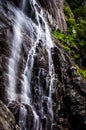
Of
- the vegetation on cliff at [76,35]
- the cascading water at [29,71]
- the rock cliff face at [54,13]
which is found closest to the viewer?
the cascading water at [29,71]

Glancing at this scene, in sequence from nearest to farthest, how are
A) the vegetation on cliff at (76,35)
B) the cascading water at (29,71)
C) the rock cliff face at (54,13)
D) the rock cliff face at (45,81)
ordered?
the cascading water at (29,71) → the rock cliff face at (45,81) → the rock cliff face at (54,13) → the vegetation on cliff at (76,35)

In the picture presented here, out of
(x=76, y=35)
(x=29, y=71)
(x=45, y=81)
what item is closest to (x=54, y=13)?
(x=76, y=35)

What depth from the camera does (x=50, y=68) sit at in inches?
680

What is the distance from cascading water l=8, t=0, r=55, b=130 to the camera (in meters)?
14.4

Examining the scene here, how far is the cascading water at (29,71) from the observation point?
566 inches

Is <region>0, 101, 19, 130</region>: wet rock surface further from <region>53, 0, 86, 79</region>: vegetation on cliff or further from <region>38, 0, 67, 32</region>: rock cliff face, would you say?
<region>38, 0, 67, 32</region>: rock cliff face

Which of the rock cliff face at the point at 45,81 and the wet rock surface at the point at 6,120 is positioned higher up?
the rock cliff face at the point at 45,81

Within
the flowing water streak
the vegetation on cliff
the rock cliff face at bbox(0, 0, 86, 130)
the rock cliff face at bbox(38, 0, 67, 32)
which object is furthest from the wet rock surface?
the rock cliff face at bbox(38, 0, 67, 32)

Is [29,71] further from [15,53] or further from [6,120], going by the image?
[6,120]

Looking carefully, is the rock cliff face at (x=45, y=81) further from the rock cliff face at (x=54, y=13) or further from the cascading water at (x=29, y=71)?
the rock cliff face at (x=54, y=13)

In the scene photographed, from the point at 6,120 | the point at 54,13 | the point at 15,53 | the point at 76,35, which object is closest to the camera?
the point at 6,120

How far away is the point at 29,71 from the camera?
15.9 metres

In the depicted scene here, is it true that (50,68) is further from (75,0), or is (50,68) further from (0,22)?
(75,0)

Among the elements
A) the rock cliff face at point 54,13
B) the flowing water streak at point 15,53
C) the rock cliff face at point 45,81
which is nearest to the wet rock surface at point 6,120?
the rock cliff face at point 45,81
